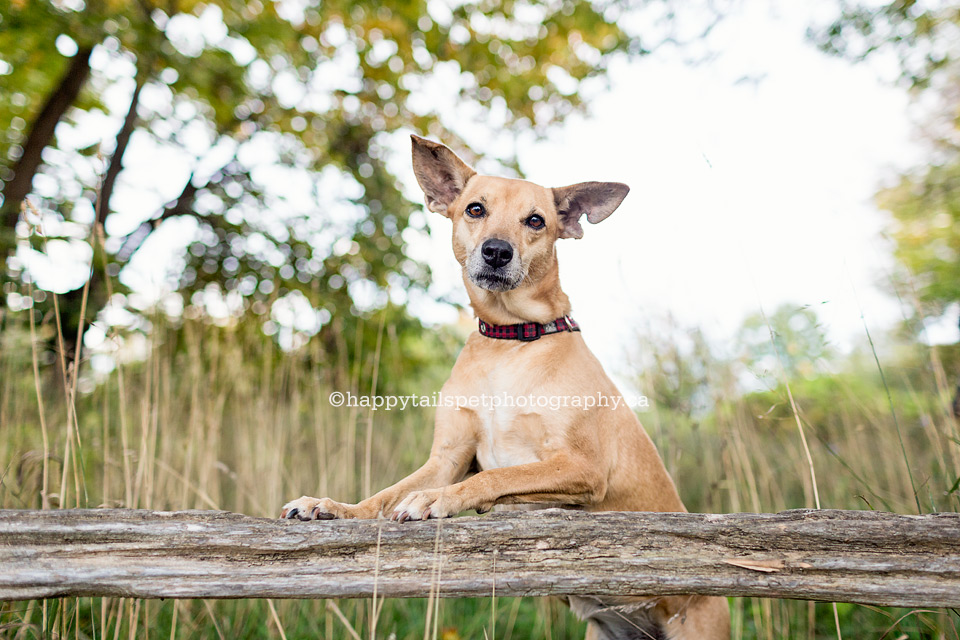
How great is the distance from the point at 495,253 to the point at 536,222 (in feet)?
1.14

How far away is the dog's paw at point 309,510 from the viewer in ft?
5.65

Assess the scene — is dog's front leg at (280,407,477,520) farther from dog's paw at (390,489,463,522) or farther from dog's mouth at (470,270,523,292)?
dog's mouth at (470,270,523,292)

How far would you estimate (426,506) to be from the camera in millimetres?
1699

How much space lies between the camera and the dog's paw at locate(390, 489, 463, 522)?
164 cm

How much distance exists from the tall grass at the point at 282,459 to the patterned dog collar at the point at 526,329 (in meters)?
0.54

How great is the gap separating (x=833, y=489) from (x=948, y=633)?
1750mm

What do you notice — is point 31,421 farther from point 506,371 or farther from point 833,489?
point 833,489

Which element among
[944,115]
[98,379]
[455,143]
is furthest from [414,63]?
[944,115]

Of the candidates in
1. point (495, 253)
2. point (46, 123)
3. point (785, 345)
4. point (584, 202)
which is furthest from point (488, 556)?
point (46, 123)

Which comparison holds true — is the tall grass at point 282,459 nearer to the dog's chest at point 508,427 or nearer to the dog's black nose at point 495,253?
the dog's chest at point 508,427

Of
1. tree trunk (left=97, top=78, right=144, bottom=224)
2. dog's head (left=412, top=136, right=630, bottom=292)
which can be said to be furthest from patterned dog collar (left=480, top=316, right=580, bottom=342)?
tree trunk (left=97, top=78, right=144, bottom=224)

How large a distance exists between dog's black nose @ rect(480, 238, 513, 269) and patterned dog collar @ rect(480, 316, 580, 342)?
11.1 inches

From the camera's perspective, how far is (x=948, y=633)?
2334mm

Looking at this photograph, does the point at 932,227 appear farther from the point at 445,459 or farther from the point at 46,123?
the point at 46,123
